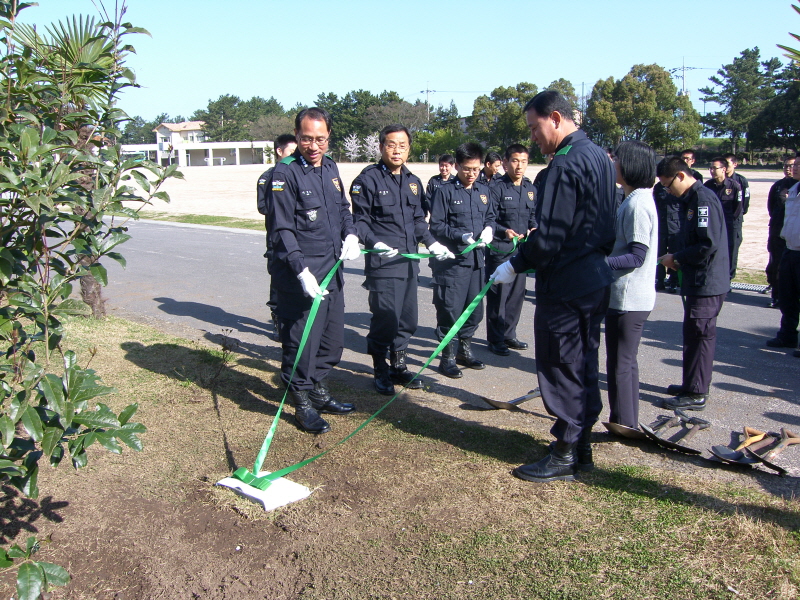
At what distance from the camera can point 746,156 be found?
181 ft

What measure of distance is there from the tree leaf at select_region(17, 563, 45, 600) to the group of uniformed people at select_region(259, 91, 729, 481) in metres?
2.39

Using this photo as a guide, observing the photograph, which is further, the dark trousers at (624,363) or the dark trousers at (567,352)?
the dark trousers at (624,363)

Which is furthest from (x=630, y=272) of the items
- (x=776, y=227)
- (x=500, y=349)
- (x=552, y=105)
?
(x=776, y=227)

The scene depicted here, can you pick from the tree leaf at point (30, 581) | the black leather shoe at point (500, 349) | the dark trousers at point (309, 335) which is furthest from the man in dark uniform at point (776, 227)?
the tree leaf at point (30, 581)

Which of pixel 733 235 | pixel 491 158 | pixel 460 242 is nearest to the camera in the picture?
pixel 460 242

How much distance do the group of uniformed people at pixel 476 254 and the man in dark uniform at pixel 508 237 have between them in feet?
0.05

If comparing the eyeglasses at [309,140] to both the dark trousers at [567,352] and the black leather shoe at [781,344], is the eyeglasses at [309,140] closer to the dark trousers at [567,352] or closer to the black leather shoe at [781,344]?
the dark trousers at [567,352]

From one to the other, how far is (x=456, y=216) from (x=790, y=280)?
3800mm

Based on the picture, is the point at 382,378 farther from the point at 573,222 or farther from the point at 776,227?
the point at 776,227

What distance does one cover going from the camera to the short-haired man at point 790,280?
6.85 metres

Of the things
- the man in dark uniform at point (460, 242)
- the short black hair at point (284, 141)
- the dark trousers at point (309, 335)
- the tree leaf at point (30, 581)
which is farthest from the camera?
the short black hair at point (284, 141)

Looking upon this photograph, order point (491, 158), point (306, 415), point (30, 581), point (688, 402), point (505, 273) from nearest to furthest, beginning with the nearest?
1. point (30, 581)
2. point (505, 273)
3. point (306, 415)
4. point (688, 402)
5. point (491, 158)

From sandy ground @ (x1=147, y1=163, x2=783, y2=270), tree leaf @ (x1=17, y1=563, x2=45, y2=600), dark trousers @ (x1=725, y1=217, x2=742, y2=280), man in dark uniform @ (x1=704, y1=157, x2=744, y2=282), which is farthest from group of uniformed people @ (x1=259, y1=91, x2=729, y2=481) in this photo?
sandy ground @ (x1=147, y1=163, x2=783, y2=270)

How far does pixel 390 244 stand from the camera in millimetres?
5406
